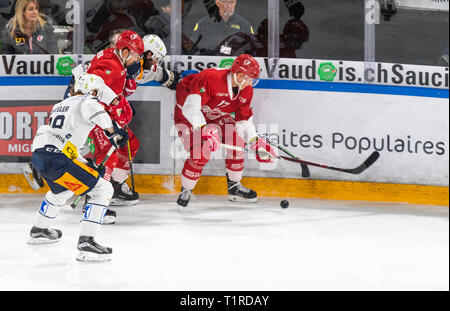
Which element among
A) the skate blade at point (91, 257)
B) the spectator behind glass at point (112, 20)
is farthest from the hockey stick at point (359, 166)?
the skate blade at point (91, 257)

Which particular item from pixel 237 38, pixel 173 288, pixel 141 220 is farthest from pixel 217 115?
pixel 173 288

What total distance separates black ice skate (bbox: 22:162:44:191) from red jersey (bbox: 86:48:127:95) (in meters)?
0.86

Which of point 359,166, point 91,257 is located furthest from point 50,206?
point 359,166

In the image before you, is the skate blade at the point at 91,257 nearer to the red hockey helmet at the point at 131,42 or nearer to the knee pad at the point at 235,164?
the red hockey helmet at the point at 131,42

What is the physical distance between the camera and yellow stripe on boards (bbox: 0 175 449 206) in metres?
5.10

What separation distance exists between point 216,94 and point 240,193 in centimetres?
78

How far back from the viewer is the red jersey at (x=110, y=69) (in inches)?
179

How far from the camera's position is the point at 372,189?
205 inches

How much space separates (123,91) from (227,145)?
0.84 meters

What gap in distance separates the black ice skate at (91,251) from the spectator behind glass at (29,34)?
2363 millimetres

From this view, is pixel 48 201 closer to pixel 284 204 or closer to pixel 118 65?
pixel 118 65

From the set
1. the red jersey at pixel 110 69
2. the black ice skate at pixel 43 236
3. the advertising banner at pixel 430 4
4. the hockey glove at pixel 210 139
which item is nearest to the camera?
the black ice skate at pixel 43 236

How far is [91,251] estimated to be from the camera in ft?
11.4

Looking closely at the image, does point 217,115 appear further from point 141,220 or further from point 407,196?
point 407,196
